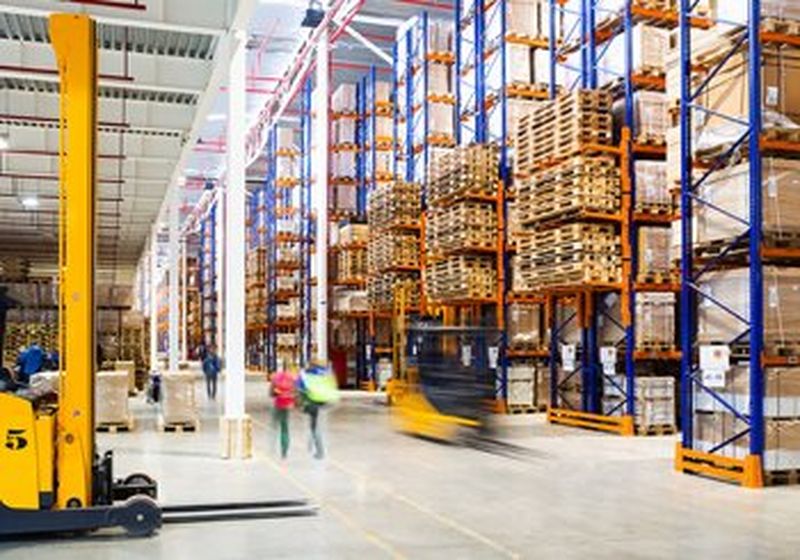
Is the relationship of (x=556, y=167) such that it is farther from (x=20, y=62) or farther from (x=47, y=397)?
(x=47, y=397)

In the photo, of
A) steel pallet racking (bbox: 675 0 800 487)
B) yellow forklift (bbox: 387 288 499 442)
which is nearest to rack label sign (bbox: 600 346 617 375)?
yellow forklift (bbox: 387 288 499 442)

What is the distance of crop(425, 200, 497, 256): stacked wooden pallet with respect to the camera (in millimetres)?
17609

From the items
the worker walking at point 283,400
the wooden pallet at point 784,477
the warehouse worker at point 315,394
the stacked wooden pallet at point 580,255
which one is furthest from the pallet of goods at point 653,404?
the worker walking at point 283,400

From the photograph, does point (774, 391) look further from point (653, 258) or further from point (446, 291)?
point (446, 291)

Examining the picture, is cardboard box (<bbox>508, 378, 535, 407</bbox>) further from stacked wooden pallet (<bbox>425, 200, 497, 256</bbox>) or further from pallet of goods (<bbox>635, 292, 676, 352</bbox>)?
pallet of goods (<bbox>635, 292, 676, 352</bbox>)

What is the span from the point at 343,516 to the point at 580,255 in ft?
23.6

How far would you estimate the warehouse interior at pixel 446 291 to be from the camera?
7055mm

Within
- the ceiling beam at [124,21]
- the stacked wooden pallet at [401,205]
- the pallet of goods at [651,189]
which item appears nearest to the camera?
the ceiling beam at [124,21]

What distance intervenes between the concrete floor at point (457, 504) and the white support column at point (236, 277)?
44 centimetres

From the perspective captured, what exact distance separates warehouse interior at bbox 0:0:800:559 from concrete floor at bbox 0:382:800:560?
0.05 m

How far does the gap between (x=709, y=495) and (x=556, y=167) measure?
267 inches

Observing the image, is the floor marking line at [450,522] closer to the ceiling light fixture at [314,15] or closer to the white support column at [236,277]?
the white support column at [236,277]

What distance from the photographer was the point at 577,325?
15797mm

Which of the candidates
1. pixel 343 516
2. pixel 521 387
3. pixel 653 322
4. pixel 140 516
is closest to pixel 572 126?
pixel 653 322
